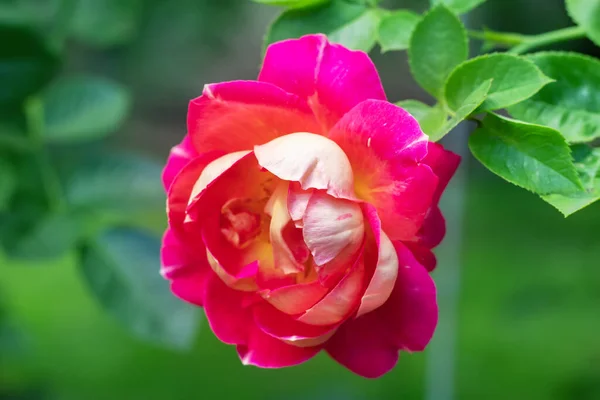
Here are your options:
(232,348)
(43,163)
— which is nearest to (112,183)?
(43,163)

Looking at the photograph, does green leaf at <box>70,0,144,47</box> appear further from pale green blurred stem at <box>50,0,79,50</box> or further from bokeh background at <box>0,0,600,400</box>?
bokeh background at <box>0,0,600,400</box>

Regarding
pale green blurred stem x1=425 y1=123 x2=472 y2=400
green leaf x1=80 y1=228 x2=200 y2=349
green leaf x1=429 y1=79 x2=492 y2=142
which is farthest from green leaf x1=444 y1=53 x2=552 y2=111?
pale green blurred stem x1=425 y1=123 x2=472 y2=400

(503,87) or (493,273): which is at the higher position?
(503,87)

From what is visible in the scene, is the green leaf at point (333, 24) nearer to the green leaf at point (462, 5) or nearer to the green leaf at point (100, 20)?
the green leaf at point (462, 5)

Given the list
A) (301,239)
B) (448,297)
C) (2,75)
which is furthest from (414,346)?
(448,297)

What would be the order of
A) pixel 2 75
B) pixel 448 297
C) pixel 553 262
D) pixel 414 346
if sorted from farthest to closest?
pixel 553 262, pixel 448 297, pixel 2 75, pixel 414 346

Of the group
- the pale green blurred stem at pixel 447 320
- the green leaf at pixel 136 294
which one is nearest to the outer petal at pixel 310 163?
the green leaf at pixel 136 294

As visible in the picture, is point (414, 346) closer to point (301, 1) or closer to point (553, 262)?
point (301, 1)

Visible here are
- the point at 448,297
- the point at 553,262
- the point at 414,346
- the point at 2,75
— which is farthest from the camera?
the point at 553,262
